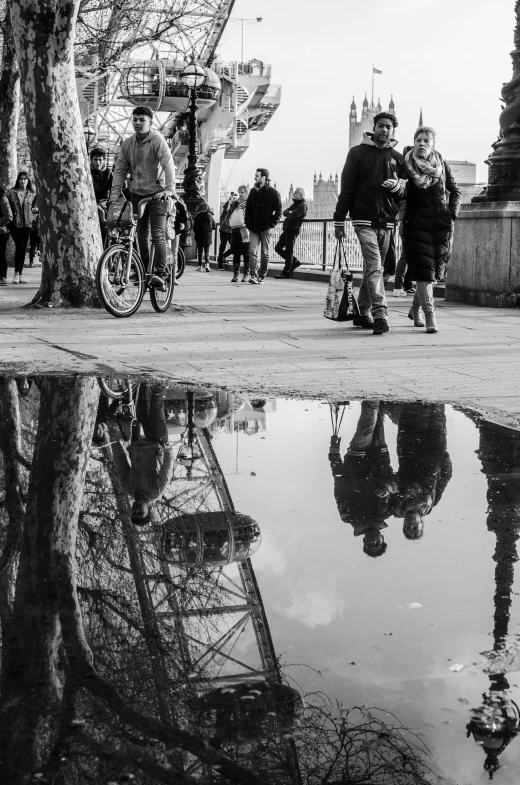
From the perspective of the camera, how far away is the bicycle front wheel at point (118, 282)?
34.1 ft

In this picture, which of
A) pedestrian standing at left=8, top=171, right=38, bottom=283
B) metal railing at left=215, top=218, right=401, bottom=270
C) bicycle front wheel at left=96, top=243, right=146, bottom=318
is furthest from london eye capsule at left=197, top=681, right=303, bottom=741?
metal railing at left=215, top=218, right=401, bottom=270

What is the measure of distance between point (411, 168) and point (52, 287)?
3881 mm

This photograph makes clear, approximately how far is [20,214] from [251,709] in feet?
47.3

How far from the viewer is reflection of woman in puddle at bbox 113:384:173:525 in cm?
418

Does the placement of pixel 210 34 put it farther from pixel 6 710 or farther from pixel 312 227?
pixel 6 710

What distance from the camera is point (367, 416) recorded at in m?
5.91

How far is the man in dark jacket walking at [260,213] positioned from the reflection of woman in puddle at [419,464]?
11.8 metres

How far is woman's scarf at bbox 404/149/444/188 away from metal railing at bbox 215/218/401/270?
9909 millimetres

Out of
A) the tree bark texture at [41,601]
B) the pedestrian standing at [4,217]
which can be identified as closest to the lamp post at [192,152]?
the pedestrian standing at [4,217]

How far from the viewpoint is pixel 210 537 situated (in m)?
3.71

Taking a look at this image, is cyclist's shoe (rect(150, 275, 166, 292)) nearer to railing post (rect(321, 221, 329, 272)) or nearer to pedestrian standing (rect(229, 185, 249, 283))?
pedestrian standing (rect(229, 185, 249, 283))

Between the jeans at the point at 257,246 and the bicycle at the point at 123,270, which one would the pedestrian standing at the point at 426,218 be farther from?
the jeans at the point at 257,246

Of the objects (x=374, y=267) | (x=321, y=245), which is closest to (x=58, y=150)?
(x=374, y=267)

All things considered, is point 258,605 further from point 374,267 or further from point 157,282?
point 157,282
